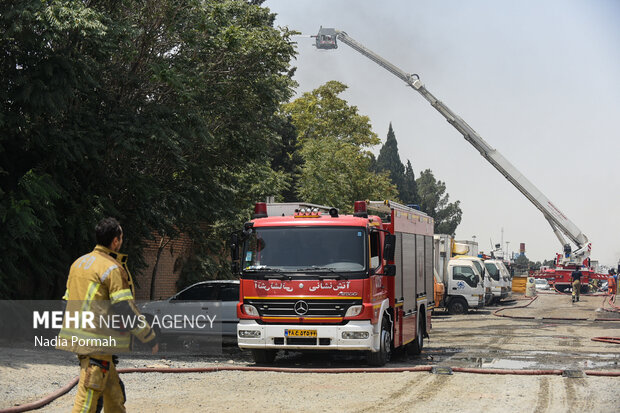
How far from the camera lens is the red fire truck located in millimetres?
14070

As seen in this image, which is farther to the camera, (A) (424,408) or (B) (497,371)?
(B) (497,371)

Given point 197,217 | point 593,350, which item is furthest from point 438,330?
point 197,217

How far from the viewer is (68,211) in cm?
1742

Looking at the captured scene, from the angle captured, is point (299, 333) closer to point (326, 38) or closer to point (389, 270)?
point (389, 270)

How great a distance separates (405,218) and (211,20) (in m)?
6.41

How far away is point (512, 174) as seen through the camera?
46250mm

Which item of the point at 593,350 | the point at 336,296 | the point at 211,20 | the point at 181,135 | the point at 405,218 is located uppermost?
the point at 211,20

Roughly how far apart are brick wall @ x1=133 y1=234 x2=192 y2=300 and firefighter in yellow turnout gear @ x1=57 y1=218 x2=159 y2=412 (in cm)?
2175

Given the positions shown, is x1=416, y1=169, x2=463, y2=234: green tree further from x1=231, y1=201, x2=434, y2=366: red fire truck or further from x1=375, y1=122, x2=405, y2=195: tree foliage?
x1=231, y1=201, x2=434, y2=366: red fire truck

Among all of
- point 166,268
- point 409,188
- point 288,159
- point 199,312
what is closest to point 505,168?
point 288,159

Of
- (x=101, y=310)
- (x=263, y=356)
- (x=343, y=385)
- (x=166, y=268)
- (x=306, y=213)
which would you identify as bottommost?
(x=343, y=385)

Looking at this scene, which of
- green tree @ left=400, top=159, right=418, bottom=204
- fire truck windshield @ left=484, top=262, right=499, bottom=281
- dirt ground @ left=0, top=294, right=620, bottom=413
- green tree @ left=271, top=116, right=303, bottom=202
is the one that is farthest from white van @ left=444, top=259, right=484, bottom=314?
green tree @ left=400, top=159, right=418, bottom=204

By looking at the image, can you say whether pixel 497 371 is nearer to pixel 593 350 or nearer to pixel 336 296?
pixel 336 296

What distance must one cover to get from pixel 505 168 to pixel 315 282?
3416 centimetres
